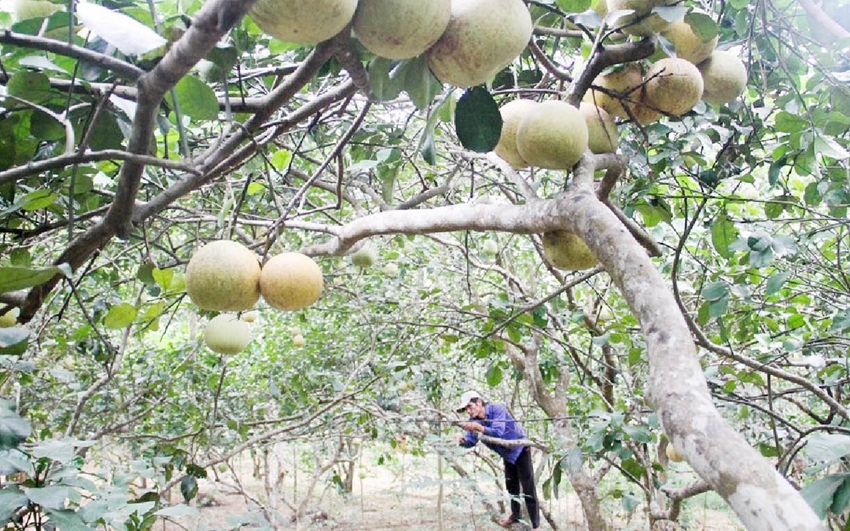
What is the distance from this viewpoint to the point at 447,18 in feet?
2.54

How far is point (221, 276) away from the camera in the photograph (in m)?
1.29

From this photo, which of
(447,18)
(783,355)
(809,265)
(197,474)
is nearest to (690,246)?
(809,265)

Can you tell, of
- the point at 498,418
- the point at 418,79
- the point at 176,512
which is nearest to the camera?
the point at 418,79

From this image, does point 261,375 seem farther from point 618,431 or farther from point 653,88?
point 653,88

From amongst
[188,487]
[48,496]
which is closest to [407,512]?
[188,487]

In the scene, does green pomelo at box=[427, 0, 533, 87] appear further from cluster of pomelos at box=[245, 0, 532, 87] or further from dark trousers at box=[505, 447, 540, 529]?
dark trousers at box=[505, 447, 540, 529]

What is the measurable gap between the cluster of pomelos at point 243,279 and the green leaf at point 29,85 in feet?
1.48

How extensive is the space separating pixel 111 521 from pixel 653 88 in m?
1.54

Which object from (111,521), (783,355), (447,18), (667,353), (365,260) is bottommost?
(111,521)

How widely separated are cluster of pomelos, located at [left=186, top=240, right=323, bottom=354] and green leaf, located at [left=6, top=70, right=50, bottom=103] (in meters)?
0.45

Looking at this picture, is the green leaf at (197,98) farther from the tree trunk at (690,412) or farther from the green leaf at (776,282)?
the green leaf at (776,282)

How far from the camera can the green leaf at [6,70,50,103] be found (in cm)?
92

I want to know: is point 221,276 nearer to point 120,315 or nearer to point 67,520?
point 120,315

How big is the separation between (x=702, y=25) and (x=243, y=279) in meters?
1.06
